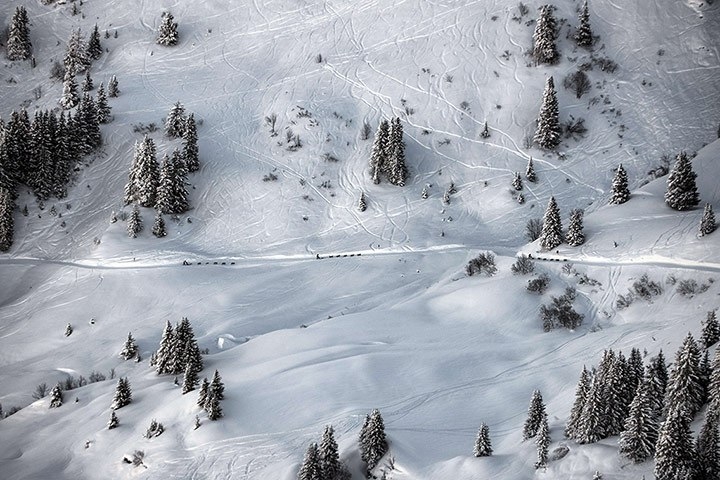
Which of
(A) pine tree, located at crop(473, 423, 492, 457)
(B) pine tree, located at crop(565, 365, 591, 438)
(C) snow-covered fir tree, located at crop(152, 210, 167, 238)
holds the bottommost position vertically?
(A) pine tree, located at crop(473, 423, 492, 457)

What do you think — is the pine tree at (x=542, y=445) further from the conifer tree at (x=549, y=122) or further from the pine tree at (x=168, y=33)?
the pine tree at (x=168, y=33)

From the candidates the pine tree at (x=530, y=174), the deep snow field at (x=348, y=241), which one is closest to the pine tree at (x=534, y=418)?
the deep snow field at (x=348, y=241)

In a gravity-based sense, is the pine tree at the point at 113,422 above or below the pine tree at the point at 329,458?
below

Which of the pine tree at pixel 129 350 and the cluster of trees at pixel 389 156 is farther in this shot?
the cluster of trees at pixel 389 156

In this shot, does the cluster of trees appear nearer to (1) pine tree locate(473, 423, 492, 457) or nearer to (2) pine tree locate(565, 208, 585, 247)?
(2) pine tree locate(565, 208, 585, 247)

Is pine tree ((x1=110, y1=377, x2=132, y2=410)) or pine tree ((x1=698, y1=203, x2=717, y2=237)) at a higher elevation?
pine tree ((x1=698, y1=203, x2=717, y2=237))

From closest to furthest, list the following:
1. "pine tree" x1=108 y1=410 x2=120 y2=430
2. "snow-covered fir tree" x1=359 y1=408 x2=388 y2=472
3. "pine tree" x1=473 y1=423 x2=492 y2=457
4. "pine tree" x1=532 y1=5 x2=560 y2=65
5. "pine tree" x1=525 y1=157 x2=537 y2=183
A: 1. "pine tree" x1=473 y1=423 x2=492 y2=457
2. "snow-covered fir tree" x1=359 y1=408 x2=388 y2=472
3. "pine tree" x1=108 y1=410 x2=120 y2=430
4. "pine tree" x1=525 y1=157 x2=537 y2=183
5. "pine tree" x1=532 y1=5 x2=560 y2=65

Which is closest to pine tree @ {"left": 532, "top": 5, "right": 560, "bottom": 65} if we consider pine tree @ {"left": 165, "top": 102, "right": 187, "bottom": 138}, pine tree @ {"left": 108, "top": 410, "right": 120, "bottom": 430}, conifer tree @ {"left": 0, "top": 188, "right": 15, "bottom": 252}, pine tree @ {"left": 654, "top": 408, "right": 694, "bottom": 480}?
pine tree @ {"left": 165, "top": 102, "right": 187, "bottom": 138}
